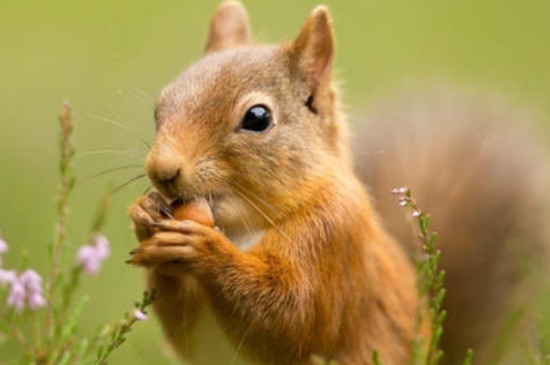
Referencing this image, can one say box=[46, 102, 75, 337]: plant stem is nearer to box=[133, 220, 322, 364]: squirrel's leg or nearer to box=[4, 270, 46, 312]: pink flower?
box=[4, 270, 46, 312]: pink flower

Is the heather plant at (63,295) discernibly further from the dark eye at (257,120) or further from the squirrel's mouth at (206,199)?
the dark eye at (257,120)

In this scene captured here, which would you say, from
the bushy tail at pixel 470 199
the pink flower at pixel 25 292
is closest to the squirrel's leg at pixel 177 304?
the pink flower at pixel 25 292

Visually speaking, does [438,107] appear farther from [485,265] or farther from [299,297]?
[299,297]

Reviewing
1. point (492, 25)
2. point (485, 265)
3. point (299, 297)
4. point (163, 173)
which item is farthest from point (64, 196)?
point (492, 25)

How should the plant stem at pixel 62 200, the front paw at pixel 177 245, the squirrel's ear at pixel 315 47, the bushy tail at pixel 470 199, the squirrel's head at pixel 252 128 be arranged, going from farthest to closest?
1. the bushy tail at pixel 470 199
2. the squirrel's ear at pixel 315 47
3. the squirrel's head at pixel 252 128
4. the front paw at pixel 177 245
5. the plant stem at pixel 62 200

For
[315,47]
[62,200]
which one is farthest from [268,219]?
[62,200]

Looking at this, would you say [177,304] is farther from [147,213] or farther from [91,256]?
[91,256]
